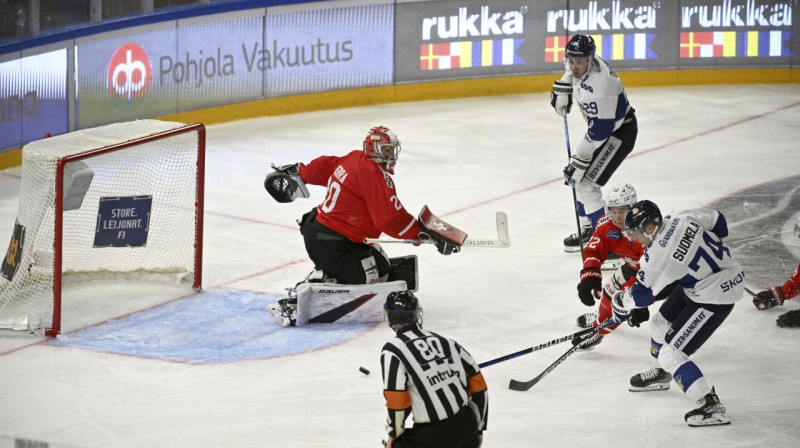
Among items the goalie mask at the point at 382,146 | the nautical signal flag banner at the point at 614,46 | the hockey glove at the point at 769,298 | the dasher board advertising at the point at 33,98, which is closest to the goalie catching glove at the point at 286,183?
the goalie mask at the point at 382,146

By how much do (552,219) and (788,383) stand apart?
134 inches

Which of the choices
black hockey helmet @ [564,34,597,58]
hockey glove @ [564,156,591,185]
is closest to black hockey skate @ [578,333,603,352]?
hockey glove @ [564,156,591,185]

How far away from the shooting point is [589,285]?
244 inches

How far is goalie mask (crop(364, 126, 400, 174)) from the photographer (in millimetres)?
6547

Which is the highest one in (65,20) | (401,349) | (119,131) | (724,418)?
(65,20)

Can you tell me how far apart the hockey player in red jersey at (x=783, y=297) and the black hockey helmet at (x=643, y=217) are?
1.78 metres

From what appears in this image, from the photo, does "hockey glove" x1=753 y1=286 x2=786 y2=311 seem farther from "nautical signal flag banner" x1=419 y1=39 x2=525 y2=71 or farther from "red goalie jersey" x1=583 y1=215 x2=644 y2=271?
"nautical signal flag banner" x1=419 y1=39 x2=525 y2=71

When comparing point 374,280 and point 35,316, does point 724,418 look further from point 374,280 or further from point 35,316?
point 35,316

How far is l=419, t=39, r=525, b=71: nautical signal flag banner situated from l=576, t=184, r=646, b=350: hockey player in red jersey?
6.97 meters

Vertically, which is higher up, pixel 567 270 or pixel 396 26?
pixel 396 26

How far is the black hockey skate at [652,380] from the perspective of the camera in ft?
19.2

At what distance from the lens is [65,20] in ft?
35.8

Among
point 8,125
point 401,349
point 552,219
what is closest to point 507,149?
point 552,219

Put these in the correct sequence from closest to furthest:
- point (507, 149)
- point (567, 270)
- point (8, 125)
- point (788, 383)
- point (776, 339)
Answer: point (788, 383) → point (776, 339) → point (567, 270) → point (8, 125) → point (507, 149)
